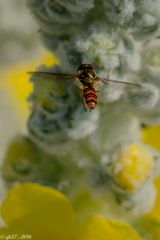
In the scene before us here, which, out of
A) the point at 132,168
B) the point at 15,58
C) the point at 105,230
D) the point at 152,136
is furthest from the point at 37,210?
the point at 15,58

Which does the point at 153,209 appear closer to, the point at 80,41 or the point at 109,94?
the point at 109,94

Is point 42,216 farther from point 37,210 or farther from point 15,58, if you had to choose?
point 15,58

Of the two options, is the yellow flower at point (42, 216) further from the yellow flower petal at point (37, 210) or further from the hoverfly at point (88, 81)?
the hoverfly at point (88, 81)

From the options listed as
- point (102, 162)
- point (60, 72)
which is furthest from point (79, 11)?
point (102, 162)

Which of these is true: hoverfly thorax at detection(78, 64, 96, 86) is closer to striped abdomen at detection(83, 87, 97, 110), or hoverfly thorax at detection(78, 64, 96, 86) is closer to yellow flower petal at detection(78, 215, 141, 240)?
striped abdomen at detection(83, 87, 97, 110)

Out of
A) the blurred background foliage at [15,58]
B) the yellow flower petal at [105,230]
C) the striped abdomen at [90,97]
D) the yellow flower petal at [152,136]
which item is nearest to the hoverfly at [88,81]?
the striped abdomen at [90,97]
